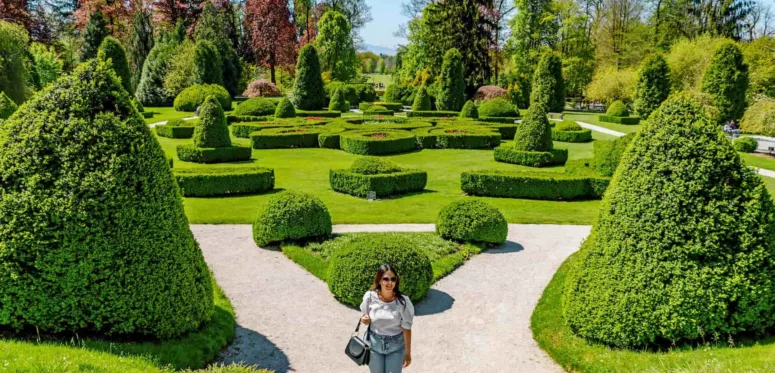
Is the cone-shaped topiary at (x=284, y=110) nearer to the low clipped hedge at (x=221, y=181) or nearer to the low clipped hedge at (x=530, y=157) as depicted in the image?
the low clipped hedge at (x=530, y=157)

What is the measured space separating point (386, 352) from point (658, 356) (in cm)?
349

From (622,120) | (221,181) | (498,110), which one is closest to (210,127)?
(221,181)

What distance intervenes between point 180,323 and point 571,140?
29468mm

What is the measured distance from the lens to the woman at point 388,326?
5129 millimetres

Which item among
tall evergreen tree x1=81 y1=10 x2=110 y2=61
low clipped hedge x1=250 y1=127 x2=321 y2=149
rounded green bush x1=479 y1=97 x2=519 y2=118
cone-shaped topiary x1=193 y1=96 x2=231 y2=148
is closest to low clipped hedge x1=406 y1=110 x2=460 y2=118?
rounded green bush x1=479 y1=97 x2=519 y2=118

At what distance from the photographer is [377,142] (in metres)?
25.4

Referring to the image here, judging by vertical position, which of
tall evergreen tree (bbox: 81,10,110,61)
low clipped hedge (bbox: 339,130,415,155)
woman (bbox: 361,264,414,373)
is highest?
tall evergreen tree (bbox: 81,10,110,61)

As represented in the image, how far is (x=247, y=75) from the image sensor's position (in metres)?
61.8

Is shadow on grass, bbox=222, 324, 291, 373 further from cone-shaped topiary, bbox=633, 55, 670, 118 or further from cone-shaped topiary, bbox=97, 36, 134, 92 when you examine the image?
cone-shaped topiary, bbox=633, 55, 670, 118

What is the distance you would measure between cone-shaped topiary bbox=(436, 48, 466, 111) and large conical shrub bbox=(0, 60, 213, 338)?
38.9 m

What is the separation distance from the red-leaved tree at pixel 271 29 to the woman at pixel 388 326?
5685 cm

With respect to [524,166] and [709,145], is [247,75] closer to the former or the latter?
[524,166]

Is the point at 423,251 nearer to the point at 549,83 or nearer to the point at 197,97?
the point at 197,97

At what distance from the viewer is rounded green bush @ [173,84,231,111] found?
4266cm
